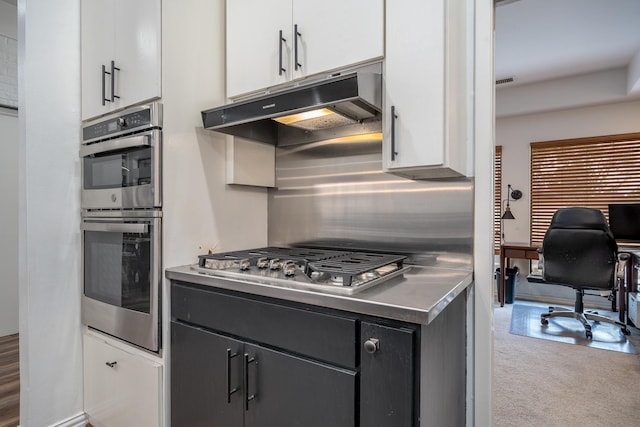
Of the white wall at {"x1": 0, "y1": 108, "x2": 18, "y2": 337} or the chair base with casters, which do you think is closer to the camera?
the white wall at {"x1": 0, "y1": 108, "x2": 18, "y2": 337}

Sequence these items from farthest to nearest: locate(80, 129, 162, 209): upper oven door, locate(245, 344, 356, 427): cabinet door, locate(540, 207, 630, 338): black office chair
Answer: locate(540, 207, 630, 338): black office chair
locate(80, 129, 162, 209): upper oven door
locate(245, 344, 356, 427): cabinet door

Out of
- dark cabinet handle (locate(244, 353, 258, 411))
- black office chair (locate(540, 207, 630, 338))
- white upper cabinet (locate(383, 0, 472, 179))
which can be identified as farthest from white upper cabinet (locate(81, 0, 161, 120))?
black office chair (locate(540, 207, 630, 338))

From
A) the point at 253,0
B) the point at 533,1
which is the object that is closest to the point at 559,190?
the point at 533,1

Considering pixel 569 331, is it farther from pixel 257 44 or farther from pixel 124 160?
pixel 124 160

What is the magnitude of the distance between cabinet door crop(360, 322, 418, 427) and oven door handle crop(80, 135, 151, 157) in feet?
3.96

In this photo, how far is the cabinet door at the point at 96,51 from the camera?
5.66 ft

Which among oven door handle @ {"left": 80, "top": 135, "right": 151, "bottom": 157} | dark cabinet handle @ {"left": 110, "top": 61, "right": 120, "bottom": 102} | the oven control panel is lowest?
oven door handle @ {"left": 80, "top": 135, "right": 151, "bottom": 157}

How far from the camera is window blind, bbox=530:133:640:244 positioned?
413 centimetres

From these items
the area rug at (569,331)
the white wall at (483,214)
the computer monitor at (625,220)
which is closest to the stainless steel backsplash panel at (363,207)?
the white wall at (483,214)

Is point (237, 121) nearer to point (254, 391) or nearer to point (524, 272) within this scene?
point (254, 391)

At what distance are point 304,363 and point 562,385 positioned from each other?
2256 mm

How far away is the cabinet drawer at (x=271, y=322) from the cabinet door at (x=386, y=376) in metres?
0.05

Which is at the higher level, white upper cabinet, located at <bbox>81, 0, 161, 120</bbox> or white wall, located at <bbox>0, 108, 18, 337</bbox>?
white upper cabinet, located at <bbox>81, 0, 161, 120</bbox>

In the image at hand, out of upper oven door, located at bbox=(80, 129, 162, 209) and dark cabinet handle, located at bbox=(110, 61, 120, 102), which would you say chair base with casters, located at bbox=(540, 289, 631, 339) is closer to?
upper oven door, located at bbox=(80, 129, 162, 209)
